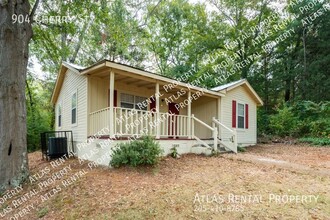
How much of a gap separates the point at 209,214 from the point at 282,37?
62.9 ft

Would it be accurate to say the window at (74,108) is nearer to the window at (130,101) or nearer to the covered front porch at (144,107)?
the covered front porch at (144,107)

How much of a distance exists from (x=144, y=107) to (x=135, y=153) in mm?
4212

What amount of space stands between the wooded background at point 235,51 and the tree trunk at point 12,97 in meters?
7.66

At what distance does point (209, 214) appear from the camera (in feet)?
13.2

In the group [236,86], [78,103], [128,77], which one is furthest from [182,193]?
[236,86]

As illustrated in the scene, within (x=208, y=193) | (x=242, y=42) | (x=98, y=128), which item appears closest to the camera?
(x=208, y=193)

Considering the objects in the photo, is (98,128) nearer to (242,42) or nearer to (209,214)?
(209,214)

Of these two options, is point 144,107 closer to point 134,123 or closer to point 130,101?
point 130,101

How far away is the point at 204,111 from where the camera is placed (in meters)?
12.6

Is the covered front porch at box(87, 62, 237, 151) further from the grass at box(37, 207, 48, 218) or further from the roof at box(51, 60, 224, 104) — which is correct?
the grass at box(37, 207, 48, 218)

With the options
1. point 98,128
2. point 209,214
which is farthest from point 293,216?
point 98,128

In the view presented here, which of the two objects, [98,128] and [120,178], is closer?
[120,178]

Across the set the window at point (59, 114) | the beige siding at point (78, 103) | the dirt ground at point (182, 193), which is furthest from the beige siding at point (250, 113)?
the window at point (59, 114)

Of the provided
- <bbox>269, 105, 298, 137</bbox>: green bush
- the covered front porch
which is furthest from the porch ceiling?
<bbox>269, 105, 298, 137</bbox>: green bush
